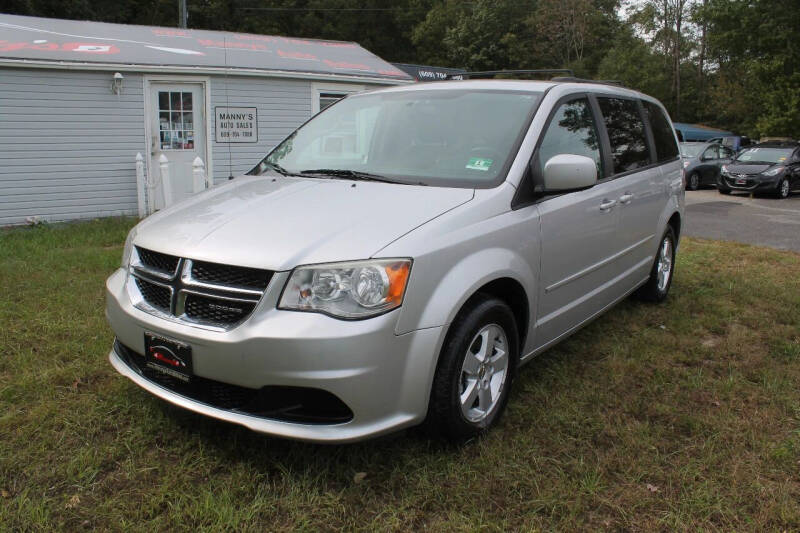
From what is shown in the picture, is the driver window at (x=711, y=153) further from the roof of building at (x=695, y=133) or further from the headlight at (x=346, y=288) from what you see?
the headlight at (x=346, y=288)

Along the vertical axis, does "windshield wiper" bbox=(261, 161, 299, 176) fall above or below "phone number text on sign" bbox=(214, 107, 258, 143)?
below

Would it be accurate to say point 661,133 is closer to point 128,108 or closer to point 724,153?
point 128,108

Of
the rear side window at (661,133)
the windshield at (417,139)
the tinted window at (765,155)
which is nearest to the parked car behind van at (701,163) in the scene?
the tinted window at (765,155)

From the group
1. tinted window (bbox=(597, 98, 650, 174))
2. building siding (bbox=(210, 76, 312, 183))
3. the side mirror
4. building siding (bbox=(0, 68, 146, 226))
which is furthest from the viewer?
building siding (bbox=(210, 76, 312, 183))

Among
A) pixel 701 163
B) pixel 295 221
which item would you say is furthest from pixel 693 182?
pixel 295 221

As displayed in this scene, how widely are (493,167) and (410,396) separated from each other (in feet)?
4.23

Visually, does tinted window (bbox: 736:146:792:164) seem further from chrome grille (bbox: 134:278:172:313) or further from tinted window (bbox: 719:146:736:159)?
chrome grille (bbox: 134:278:172:313)

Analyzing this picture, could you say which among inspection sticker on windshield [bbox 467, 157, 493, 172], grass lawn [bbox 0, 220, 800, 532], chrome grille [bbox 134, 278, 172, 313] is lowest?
grass lawn [bbox 0, 220, 800, 532]

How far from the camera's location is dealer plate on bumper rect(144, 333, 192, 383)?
2.64 m

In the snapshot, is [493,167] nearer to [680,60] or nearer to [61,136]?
[61,136]

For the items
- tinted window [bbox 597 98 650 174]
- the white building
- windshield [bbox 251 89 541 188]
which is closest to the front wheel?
the white building

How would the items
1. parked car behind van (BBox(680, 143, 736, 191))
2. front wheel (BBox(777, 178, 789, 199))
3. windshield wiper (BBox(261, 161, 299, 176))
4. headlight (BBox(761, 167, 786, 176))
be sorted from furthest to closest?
parked car behind van (BBox(680, 143, 736, 191)) → front wheel (BBox(777, 178, 789, 199)) → headlight (BBox(761, 167, 786, 176)) → windshield wiper (BBox(261, 161, 299, 176))

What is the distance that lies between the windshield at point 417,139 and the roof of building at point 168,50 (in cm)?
768

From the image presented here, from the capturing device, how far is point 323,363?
2445mm
